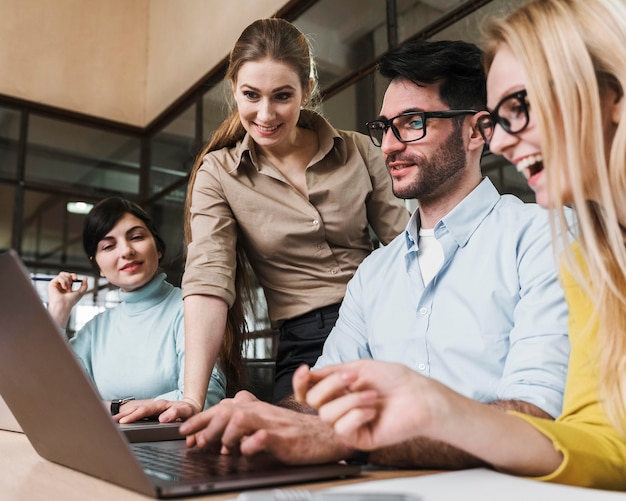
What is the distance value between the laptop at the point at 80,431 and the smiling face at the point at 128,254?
4.83ft

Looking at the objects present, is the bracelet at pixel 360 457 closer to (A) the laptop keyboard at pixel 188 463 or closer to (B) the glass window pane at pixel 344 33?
(A) the laptop keyboard at pixel 188 463

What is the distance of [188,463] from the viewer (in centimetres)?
68

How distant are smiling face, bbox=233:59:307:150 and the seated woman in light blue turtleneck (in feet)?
2.33

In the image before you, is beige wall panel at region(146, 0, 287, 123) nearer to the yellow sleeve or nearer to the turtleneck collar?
the turtleneck collar

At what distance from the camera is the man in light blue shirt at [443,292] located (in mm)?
727

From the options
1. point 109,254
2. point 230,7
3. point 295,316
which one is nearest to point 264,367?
point 109,254

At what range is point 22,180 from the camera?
5.07 metres

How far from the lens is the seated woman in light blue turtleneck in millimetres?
2043

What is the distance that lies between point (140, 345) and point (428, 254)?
3.79 feet

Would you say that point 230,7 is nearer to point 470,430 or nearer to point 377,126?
point 377,126

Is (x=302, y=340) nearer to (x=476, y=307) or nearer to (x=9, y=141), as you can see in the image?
(x=476, y=307)

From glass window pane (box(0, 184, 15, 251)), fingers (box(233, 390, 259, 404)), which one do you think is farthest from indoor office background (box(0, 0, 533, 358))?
fingers (box(233, 390, 259, 404))

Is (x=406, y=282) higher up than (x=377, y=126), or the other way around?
(x=377, y=126)

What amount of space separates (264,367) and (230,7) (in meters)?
2.51
